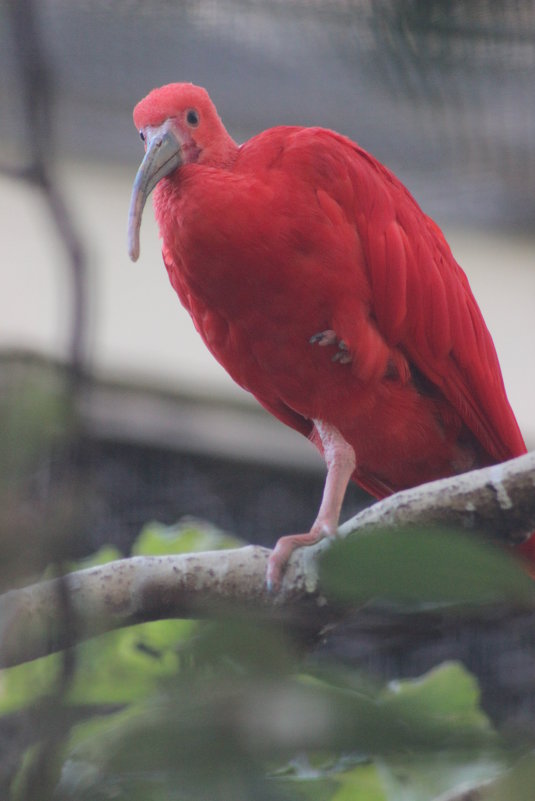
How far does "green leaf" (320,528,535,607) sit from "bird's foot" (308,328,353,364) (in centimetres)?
125

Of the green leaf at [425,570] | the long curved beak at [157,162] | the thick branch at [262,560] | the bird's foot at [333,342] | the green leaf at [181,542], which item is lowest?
the green leaf at [181,542]

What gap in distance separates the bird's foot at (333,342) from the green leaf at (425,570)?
1251 mm

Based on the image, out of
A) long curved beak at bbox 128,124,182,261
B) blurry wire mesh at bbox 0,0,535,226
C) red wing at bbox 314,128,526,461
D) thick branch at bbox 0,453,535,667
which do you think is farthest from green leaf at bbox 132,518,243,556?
blurry wire mesh at bbox 0,0,535,226

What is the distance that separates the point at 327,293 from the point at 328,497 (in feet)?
1.17

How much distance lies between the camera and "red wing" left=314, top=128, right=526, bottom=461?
5.45ft

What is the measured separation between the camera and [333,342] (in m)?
1.61

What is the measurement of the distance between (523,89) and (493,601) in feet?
0.65

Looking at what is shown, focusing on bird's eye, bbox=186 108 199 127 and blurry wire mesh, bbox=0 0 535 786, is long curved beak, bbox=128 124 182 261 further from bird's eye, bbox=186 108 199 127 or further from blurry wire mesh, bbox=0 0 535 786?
blurry wire mesh, bbox=0 0 535 786

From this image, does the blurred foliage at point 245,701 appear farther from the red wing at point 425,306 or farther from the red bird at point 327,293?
the red wing at point 425,306

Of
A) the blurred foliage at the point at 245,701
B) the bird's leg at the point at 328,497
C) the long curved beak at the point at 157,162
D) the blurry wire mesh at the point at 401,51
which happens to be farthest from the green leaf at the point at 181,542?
the blurred foliage at the point at 245,701

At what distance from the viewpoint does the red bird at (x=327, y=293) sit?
1533mm

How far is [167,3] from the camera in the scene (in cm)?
38

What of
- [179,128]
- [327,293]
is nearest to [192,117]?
[179,128]

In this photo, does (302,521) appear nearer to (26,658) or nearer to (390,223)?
(390,223)
